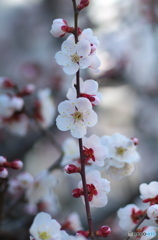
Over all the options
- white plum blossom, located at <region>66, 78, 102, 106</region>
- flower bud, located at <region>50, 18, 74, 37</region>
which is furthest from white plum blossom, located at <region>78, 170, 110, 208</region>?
flower bud, located at <region>50, 18, 74, 37</region>

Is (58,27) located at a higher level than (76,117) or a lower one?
higher

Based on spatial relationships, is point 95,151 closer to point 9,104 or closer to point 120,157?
point 120,157

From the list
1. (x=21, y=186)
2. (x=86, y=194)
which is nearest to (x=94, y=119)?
(x=86, y=194)

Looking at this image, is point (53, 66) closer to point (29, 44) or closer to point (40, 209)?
point (29, 44)

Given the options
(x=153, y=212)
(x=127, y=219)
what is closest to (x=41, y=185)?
(x=127, y=219)

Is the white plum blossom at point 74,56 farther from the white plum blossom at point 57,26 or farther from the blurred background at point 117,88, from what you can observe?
the blurred background at point 117,88

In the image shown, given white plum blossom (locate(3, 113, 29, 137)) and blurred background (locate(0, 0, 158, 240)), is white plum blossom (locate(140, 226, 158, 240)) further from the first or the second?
blurred background (locate(0, 0, 158, 240))

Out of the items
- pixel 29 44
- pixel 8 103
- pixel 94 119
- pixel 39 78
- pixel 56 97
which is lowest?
pixel 94 119
